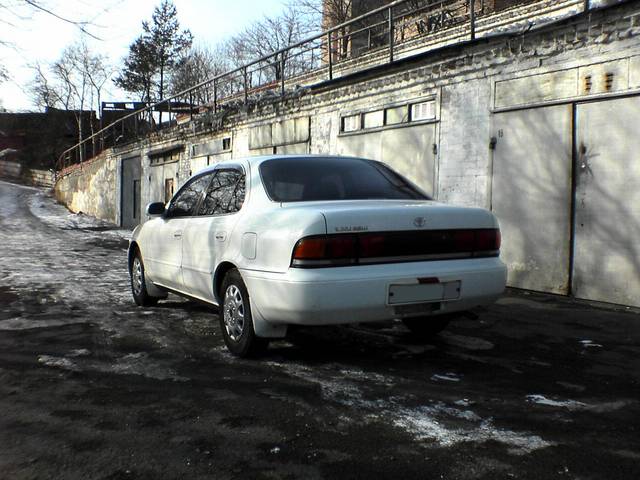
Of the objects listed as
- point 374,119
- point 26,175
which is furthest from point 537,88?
point 26,175

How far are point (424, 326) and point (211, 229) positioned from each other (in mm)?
2051

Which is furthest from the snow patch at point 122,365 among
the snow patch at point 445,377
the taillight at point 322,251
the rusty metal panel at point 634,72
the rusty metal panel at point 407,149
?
the rusty metal panel at point 407,149

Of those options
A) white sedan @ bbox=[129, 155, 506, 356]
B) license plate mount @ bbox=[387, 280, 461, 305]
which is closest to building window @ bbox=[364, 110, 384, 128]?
white sedan @ bbox=[129, 155, 506, 356]

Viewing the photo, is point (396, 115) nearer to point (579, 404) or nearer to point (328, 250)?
point (328, 250)

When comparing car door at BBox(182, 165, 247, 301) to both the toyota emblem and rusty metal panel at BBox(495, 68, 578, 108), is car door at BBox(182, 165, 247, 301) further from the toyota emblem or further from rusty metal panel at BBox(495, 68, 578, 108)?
rusty metal panel at BBox(495, 68, 578, 108)

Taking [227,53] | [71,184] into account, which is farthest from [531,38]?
[227,53]

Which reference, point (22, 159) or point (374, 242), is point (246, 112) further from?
point (22, 159)

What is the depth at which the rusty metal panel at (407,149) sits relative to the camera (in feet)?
35.0

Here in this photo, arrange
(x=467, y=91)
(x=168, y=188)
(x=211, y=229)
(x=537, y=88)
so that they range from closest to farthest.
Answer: (x=211, y=229), (x=537, y=88), (x=467, y=91), (x=168, y=188)

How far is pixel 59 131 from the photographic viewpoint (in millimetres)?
70250

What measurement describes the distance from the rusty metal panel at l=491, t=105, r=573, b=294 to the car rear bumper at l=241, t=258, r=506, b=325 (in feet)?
14.2

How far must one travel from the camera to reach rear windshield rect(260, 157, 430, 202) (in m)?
4.72

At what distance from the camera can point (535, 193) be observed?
862 cm

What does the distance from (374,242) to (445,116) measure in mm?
6706
